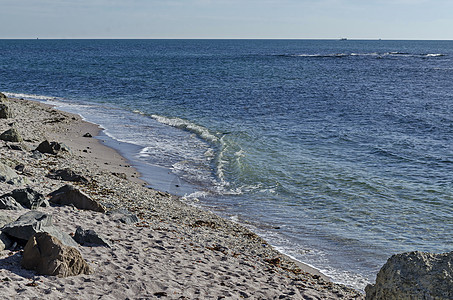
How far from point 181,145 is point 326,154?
24.9 feet

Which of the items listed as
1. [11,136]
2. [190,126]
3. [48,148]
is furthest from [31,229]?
[190,126]

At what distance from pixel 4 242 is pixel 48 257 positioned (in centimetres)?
113

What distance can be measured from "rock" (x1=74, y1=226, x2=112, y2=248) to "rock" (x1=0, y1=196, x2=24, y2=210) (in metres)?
1.77

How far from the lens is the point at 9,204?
34.9 ft

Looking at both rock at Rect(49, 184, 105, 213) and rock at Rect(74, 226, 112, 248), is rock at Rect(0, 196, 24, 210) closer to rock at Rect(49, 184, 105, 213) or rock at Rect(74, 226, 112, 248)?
rock at Rect(49, 184, 105, 213)

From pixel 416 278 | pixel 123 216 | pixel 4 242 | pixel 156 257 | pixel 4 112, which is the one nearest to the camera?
pixel 416 278

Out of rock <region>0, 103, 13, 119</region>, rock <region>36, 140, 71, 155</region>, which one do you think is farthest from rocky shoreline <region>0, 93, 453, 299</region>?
rock <region>0, 103, 13, 119</region>

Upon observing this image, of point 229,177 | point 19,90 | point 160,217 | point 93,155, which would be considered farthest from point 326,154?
point 19,90

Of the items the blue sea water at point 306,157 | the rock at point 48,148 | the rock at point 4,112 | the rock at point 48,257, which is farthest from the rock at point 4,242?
the rock at point 4,112

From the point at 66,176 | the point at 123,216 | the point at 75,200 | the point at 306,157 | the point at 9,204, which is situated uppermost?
the point at 9,204

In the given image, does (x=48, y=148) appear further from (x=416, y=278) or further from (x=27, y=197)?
(x=416, y=278)

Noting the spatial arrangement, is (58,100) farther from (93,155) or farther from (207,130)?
(93,155)

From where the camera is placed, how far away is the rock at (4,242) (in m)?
8.52

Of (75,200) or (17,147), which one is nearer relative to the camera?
(75,200)
